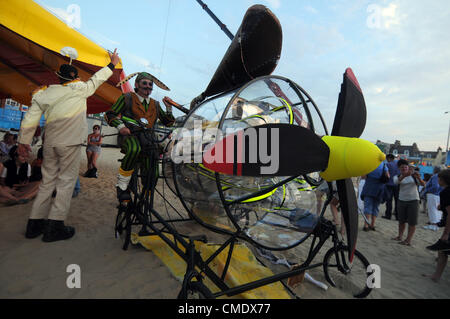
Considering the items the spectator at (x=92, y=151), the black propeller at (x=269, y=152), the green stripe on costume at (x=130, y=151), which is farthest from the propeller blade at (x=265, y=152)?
the spectator at (x=92, y=151)

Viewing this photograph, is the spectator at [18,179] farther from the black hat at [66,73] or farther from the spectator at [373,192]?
the spectator at [373,192]

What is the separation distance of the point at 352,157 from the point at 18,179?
548cm

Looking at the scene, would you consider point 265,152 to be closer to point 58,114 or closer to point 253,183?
point 253,183

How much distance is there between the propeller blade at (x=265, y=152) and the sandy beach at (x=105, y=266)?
1553 millimetres

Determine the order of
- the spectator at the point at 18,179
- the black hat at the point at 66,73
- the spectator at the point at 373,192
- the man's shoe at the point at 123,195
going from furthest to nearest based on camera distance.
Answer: the spectator at the point at 373,192 → the spectator at the point at 18,179 → the black hat at the point at 66,73 → the man's shoe at the point at 123,195

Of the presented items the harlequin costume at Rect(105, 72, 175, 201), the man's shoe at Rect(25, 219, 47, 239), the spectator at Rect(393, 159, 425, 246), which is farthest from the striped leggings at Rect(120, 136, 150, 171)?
the spectator at Rect(393, 159, 425, 246)

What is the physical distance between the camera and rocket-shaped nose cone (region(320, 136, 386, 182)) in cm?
116

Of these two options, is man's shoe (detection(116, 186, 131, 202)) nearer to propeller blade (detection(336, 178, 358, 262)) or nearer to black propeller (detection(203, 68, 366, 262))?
black propeller (detection(203, 68, 366, 262))

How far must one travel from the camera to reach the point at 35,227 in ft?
8.68

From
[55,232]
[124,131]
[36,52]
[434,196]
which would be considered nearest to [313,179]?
[124,131]

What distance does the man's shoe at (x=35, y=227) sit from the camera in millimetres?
2611

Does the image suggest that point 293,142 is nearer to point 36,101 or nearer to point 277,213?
point 277,213

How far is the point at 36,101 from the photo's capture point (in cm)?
260

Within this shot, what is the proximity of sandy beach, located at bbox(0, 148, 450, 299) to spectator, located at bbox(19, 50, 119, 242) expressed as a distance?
0.22 m
